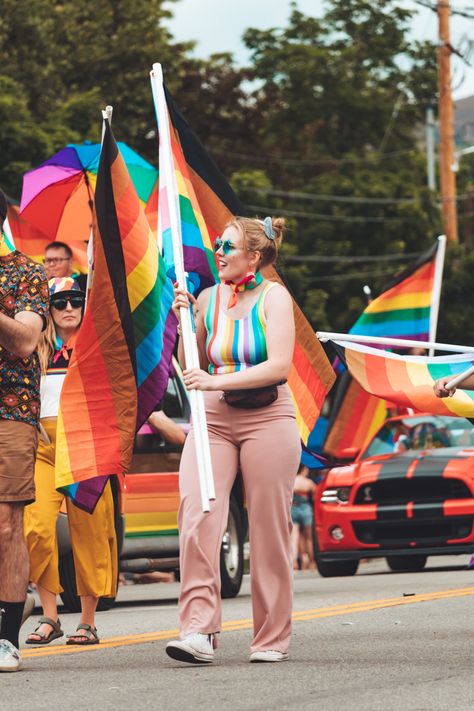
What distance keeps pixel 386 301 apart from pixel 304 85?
95.3 feet

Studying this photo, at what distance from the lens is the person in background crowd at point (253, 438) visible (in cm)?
744

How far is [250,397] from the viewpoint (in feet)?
24.8

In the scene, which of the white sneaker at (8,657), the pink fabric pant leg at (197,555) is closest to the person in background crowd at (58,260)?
the pink fabric pant leg at (197,555)

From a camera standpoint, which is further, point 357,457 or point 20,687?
point 357,457

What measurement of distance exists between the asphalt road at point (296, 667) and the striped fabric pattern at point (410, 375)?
Result: 1.19 meters

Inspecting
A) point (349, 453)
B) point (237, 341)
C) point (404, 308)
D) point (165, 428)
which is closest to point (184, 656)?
point (237, 341)

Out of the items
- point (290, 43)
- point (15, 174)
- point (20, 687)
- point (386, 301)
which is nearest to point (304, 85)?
point (290, 43)

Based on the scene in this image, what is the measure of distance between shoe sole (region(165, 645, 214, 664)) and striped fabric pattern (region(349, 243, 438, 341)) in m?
10.6

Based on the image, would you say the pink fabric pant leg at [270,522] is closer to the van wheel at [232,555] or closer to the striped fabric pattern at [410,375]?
the striped fabric pattern at [410,375]

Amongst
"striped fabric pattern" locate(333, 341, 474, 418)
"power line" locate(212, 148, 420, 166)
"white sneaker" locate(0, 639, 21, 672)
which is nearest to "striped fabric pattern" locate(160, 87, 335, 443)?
"striped fabric pattern" locate(333, 341, 474, 418)

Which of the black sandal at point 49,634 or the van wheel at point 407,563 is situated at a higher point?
the black sandal at point 49,634

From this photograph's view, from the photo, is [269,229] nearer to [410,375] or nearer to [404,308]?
[410,375]

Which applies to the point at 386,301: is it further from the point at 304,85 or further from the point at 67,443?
the point at 304,85

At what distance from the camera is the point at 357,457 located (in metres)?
16.1
